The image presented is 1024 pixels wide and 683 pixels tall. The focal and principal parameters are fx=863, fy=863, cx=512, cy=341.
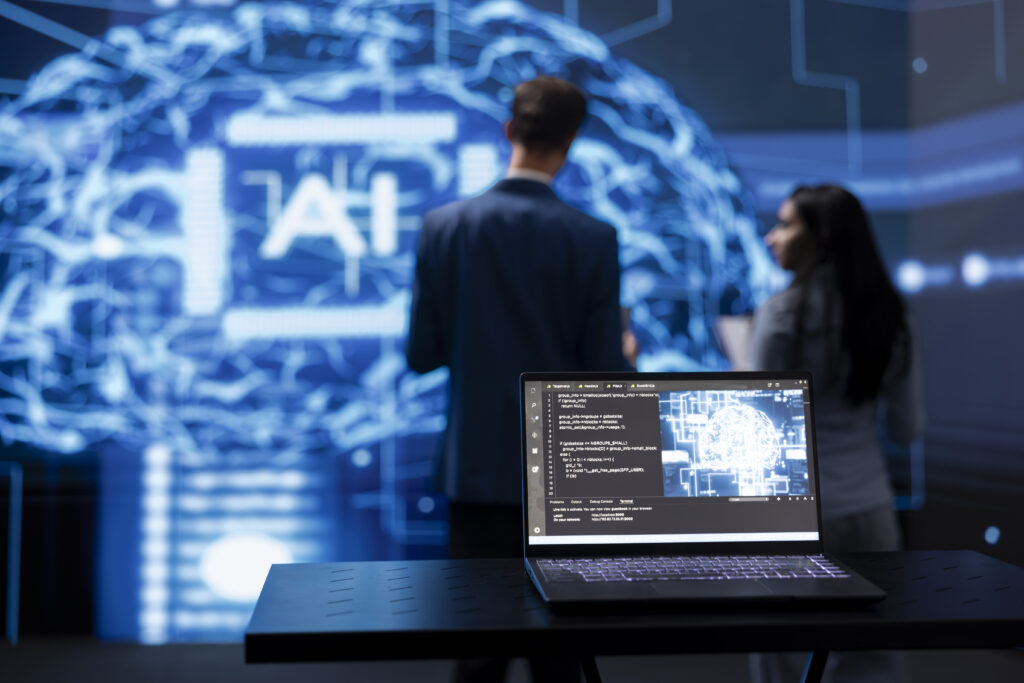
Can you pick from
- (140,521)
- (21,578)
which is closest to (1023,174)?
(140,521)

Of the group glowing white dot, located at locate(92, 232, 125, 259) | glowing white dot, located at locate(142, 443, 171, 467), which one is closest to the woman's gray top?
glowing white dot, located at locate(142, 443, 171, 467)

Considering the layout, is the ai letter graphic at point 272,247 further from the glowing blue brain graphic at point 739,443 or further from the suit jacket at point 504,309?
the glowing blue brain graphic at point 739,443

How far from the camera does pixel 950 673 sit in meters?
2.72

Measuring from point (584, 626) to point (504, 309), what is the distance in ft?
2.80

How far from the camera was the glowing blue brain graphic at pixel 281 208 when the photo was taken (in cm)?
299

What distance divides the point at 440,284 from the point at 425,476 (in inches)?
54.7

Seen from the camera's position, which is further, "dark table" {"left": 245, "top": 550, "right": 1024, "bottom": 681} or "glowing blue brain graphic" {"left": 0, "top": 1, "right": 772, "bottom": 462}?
"glowing blue brain graphic" {"left": 0, "top": 1, "right": 772, "bottom": 462}

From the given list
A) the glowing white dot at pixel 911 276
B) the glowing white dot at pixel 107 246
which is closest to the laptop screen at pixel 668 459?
the glowing white dot at pixel 911 276

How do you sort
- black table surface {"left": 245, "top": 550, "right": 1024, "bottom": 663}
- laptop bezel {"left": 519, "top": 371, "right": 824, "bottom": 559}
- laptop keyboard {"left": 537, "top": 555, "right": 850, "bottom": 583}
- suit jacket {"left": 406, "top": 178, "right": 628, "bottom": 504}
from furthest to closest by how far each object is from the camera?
suit jacket {"left": 406, "top": 178, "right": 628, "bottom": 504} < laptop bezel {"left": 519, "top": 371, "right": 824, "bottom": 559} < laptop keyboard {"left": 537, "top": 555, "right": 850, "bottom": 583} < black table surface {"left": 245, "top": 550, "right": 1024, "bottom": 663}

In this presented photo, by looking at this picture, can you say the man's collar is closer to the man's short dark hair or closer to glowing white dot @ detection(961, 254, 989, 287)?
the man's short dark hair

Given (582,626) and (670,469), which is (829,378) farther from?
(582,626)

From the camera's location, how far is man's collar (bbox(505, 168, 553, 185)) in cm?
177

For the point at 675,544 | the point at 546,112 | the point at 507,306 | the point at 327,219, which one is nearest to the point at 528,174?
the point at 546,112

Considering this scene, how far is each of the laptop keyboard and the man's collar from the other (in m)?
0.85
